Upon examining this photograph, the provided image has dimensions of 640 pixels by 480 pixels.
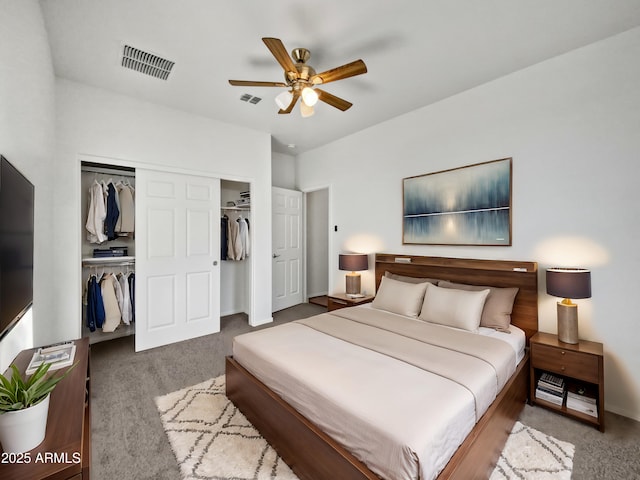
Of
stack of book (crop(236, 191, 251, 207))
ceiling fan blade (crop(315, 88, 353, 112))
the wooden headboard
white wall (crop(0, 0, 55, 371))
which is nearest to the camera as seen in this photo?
white wall (crop(0, 0, 55, 371))

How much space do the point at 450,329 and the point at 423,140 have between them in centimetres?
215

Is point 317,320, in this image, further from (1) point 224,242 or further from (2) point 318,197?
(2) point 318,197

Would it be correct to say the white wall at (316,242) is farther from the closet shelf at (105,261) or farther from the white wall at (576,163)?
the closet shelf at (105,261)

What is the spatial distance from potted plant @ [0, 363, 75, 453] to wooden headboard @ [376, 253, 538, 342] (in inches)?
122

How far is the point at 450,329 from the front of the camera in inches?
94.7

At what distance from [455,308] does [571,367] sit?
2.76ft

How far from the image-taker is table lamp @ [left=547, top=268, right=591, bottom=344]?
2.12m

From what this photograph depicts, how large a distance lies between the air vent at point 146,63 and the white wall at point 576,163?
2.74m

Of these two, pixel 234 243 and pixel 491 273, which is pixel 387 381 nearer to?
pixel 491 273

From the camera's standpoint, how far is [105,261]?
3404 mm

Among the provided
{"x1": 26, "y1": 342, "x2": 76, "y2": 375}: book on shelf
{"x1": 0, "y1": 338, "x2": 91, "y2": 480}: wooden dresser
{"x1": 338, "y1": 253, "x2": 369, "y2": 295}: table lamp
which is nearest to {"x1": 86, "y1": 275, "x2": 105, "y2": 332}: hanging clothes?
{"x1": 26, "y1": 342, "x2": 76, "y2": 375}: book on shelf

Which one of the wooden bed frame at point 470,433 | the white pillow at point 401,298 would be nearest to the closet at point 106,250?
the wooden bed frame at point 470,433

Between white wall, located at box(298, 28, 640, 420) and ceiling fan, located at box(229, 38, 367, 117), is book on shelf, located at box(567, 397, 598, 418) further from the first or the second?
ceiling fan, located at box(229, 38, 367, 117)

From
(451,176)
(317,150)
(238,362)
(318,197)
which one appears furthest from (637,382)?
(318,197)
